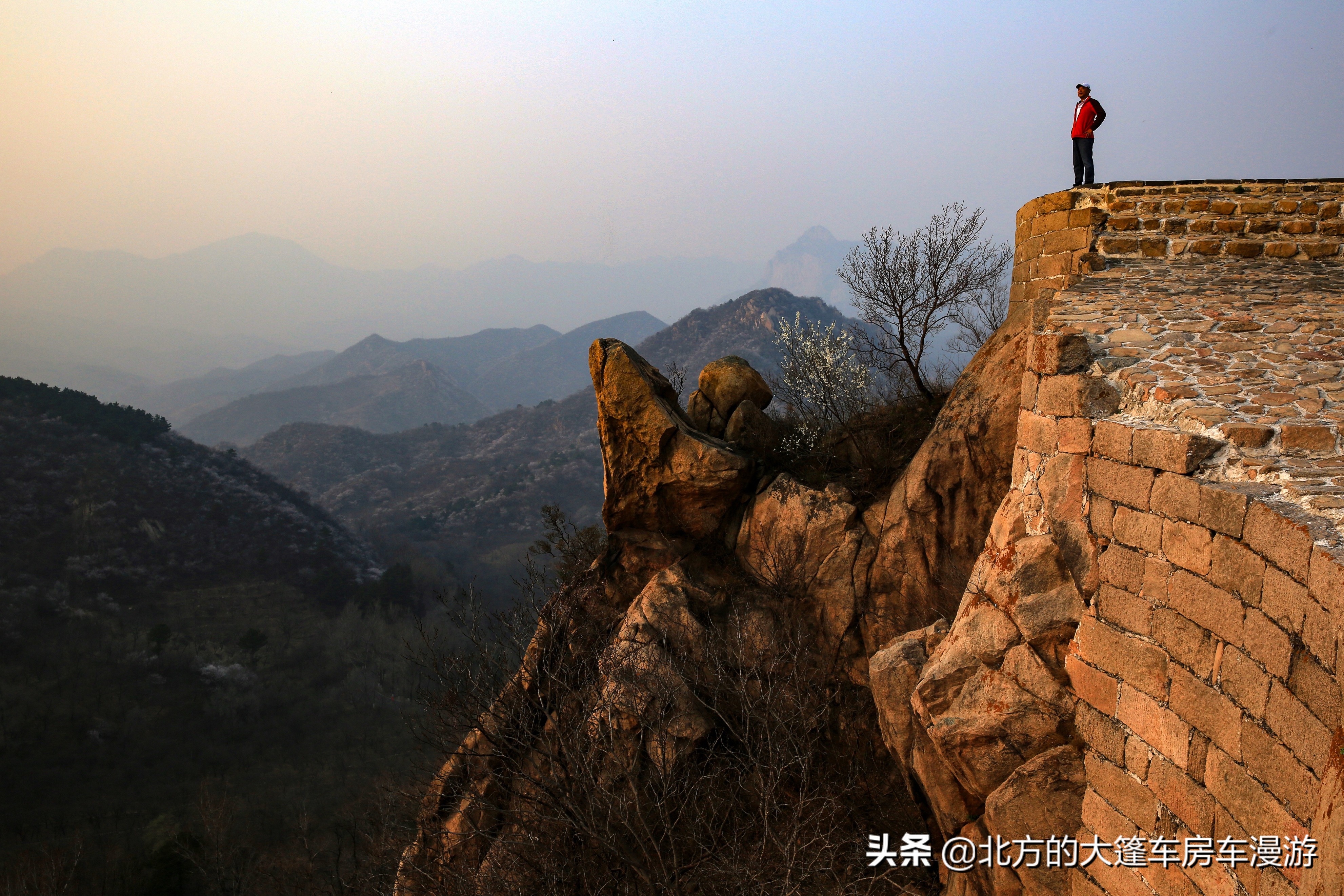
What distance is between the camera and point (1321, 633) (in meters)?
3.04

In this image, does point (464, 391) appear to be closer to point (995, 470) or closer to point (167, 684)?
point (167, 684)

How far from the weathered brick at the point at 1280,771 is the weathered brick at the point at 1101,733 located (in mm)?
1098

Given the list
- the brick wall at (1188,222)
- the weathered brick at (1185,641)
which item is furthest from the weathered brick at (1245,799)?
the brick wall at (1188,222)

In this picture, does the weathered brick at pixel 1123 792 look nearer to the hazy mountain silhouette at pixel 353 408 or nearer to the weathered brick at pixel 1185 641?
the weathered brick at pixel 1185 641

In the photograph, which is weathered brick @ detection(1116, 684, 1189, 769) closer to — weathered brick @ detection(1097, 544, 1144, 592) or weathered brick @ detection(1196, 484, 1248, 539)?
weathered brick @ detection(1097, 544, 1144, 592)

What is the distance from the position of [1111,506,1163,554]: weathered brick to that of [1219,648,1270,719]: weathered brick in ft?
2.77

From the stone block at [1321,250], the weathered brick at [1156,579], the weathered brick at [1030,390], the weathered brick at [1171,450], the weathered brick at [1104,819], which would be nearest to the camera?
the weathered brick at [1171,450]

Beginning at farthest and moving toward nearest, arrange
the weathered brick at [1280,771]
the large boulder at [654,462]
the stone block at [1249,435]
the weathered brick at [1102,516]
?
the large boulder at [654,462] → the weathered brick at [1102,516] → the stone block at [1249,435] → the weathered brick at [1280,771]

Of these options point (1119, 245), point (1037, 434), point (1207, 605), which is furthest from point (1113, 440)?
point (1119, 245)

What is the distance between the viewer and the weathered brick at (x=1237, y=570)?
3.54 meters

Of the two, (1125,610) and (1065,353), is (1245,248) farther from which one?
(1125,610)

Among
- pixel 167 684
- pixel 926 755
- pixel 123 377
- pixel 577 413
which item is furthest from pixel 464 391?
pixel 926 755

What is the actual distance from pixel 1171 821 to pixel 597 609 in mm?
10629

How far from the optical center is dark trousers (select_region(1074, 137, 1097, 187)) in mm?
10055
